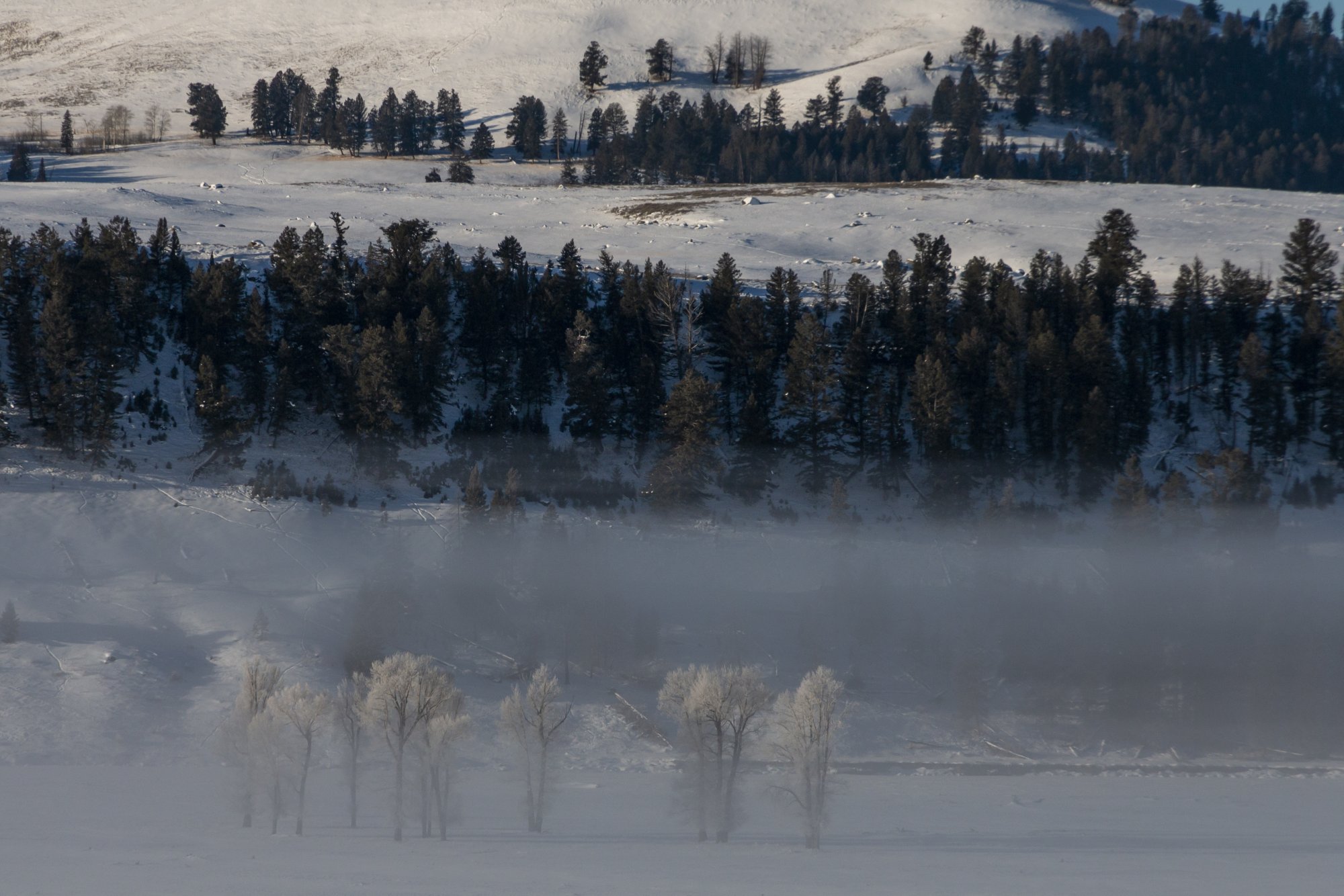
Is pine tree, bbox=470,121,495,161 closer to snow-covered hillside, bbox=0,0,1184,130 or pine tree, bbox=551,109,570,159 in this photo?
pine tree, bbox=551,109,570,159

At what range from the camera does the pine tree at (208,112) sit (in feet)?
447

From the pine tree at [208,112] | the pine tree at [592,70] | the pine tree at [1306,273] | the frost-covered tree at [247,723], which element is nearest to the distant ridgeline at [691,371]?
the pine tree at [1306,273]

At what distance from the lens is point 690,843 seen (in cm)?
3047

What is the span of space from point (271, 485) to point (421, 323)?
34.2ft

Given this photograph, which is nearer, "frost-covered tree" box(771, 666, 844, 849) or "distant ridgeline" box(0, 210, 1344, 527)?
"frost-covered tree" box(771, 666, 844, 849)

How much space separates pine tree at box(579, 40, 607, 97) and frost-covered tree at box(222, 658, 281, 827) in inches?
5452

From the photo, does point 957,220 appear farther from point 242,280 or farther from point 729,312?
point 242,280

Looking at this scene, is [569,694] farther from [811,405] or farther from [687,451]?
[811,405]

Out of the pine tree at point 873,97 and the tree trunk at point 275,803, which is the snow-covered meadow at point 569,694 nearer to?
the tree trunk at point 275,803

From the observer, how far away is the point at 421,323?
5503 cm

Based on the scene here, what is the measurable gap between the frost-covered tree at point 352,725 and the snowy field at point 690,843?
2.39ft

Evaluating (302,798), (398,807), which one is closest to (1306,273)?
(398,807)

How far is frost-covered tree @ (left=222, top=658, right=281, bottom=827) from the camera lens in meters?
30.8

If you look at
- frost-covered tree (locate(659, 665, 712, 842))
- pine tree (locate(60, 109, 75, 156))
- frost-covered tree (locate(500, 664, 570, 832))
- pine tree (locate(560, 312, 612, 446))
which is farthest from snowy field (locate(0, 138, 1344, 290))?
frost-covered tree (locate(500, 664, 570, 832))
